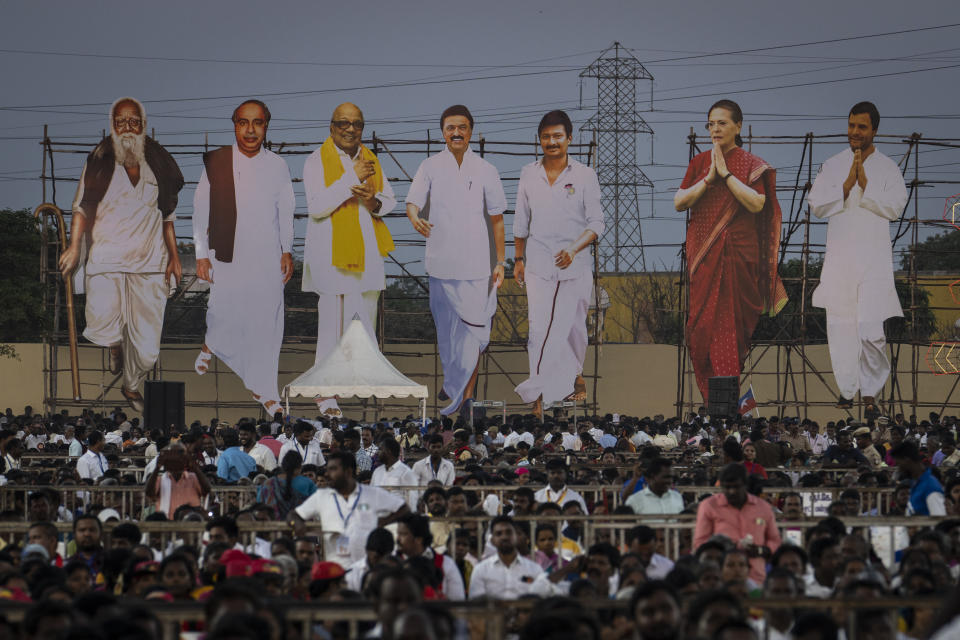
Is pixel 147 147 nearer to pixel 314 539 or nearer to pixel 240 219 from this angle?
pixel 240 219

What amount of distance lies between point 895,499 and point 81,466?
8718 millimetres

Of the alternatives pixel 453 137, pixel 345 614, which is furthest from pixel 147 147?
pixel 345 614

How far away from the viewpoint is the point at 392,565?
7945mm

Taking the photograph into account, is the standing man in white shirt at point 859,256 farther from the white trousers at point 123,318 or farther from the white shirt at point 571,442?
the white trousers at point 123,318

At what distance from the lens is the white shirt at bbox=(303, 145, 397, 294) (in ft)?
108

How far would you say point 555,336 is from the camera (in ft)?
110

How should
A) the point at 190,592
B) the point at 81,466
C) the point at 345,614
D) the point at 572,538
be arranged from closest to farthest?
the point at 345,614, the point at 190,592, the point at 572,538, the point at 81,466

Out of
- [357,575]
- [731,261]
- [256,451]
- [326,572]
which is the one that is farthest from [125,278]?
[326,572]

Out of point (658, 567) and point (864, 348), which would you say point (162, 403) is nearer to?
point (658, 567)

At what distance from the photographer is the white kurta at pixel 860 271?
1291 inches

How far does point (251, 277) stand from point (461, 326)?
5103 mm

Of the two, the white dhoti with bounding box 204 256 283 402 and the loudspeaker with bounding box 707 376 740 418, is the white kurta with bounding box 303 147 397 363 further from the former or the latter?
the loudspeaker with bounding box 707 376 740 418

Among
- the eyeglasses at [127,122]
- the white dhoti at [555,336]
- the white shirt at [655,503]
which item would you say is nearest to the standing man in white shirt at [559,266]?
the white dhoti at [555,336]

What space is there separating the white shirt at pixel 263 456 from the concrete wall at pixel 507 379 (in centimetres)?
2220
